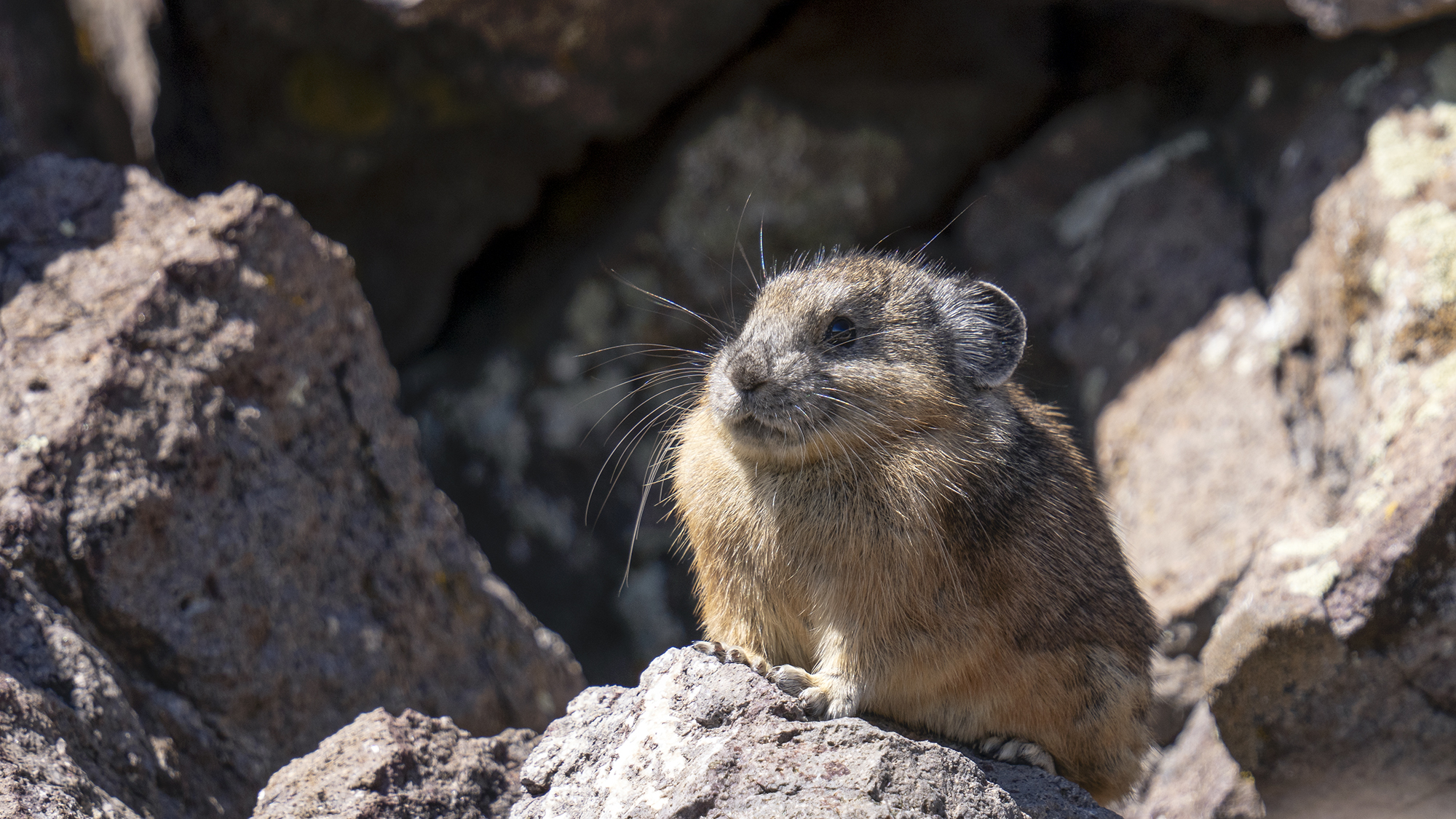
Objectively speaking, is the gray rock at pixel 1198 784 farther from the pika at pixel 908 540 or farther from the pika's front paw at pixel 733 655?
the pika's front paw at pixel 733 655

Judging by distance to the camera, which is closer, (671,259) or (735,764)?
(735,764)

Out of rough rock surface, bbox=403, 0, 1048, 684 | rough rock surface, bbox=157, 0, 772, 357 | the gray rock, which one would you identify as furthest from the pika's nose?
rough rock surface, bbox=157, 0, 772, 357

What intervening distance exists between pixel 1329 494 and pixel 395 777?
537 centimetres

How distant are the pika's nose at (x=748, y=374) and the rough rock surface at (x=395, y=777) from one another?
76.0 inches

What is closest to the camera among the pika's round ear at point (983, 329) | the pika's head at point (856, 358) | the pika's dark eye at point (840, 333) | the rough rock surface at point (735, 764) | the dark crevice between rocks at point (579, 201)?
the rough rock surface at point (735, 764)

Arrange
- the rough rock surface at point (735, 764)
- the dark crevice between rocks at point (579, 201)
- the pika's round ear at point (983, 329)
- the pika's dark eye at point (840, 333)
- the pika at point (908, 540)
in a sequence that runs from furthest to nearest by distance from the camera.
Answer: the dark crevice between rocks at point (579, 201)
the pika's round ear at point (983, 329)
the pika's dark eye at point (840, 333)
the pika at point (908, 540)
the rough rock surface at point (735, 764)

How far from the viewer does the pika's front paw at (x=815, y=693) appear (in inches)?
180

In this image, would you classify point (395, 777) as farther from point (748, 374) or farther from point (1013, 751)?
point (1013, 751)

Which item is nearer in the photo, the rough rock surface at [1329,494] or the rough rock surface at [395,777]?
the rough rock surface at [395,777]

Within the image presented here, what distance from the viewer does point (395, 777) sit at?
460 cm

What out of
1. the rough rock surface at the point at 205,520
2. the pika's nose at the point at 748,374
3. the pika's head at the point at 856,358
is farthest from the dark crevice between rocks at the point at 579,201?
the pika's nose at the point at 748,374

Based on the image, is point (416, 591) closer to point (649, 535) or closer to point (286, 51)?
point (649, 535)

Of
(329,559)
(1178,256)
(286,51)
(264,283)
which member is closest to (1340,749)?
(1178,256)

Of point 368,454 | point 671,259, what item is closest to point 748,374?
point 368,454
